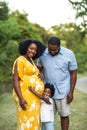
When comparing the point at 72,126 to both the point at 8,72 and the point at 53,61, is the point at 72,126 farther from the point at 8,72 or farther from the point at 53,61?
the point at 8,72

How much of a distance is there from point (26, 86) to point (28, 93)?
0.34 feet

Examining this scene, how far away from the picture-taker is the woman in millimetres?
5715

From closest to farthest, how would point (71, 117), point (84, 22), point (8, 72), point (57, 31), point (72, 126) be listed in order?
point (72, 126), point (71, 117), point (8, 72), point (84, 22), point (57, 31)

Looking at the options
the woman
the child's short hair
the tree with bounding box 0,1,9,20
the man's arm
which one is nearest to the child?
the child's short hair

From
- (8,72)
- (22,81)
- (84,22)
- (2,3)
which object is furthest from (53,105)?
(84,22)

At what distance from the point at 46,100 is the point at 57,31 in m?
54.6

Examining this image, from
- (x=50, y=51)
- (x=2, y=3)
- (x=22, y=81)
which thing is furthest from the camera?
(x=2, y=3)

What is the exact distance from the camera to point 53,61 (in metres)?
6.24

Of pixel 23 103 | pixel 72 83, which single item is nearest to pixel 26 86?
pixel 23 103

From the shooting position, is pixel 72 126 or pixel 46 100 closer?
pixel 46 100

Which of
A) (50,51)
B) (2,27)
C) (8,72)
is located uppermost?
(50,51)

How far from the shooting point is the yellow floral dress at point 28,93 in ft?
18.8

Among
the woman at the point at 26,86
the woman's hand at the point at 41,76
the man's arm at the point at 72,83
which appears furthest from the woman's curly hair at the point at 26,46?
the man's arm at the point at 72,83

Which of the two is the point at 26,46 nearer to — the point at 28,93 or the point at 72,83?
the point at 28,93
